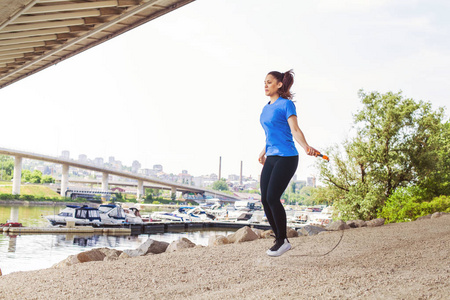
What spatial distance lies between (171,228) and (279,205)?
38.5 m

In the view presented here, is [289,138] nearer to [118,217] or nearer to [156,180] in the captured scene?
[118,217]

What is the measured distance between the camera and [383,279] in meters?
4.38

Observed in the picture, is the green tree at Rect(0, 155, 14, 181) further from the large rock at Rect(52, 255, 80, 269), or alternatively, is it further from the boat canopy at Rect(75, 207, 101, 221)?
the large rock at Rect(52, 255, 80, 269)

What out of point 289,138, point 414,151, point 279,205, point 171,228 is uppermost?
point 414,151

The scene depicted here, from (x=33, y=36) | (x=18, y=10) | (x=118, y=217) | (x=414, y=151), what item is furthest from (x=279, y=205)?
(x=118, y=217)

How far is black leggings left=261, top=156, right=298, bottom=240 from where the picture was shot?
14.0 feet

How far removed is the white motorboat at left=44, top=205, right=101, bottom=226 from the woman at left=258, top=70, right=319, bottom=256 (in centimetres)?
3417

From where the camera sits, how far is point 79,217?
1452 inches

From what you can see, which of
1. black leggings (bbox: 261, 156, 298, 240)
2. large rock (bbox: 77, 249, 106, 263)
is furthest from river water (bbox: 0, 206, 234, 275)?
black leggings (bbox: 261, 156, 298, 240)

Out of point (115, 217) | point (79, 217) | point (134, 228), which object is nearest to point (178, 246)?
point (134, 228)

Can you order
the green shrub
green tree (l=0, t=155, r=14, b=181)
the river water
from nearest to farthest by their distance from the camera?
the green shrub
the river water
green tree (l=0, t=155, r=14, b=181)

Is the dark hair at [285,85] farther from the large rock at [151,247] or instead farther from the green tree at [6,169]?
the green tree at [6,169]

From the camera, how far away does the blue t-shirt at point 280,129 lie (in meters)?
4.29

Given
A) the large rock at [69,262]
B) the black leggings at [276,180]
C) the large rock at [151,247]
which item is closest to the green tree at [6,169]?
the large rock at [151,247]
